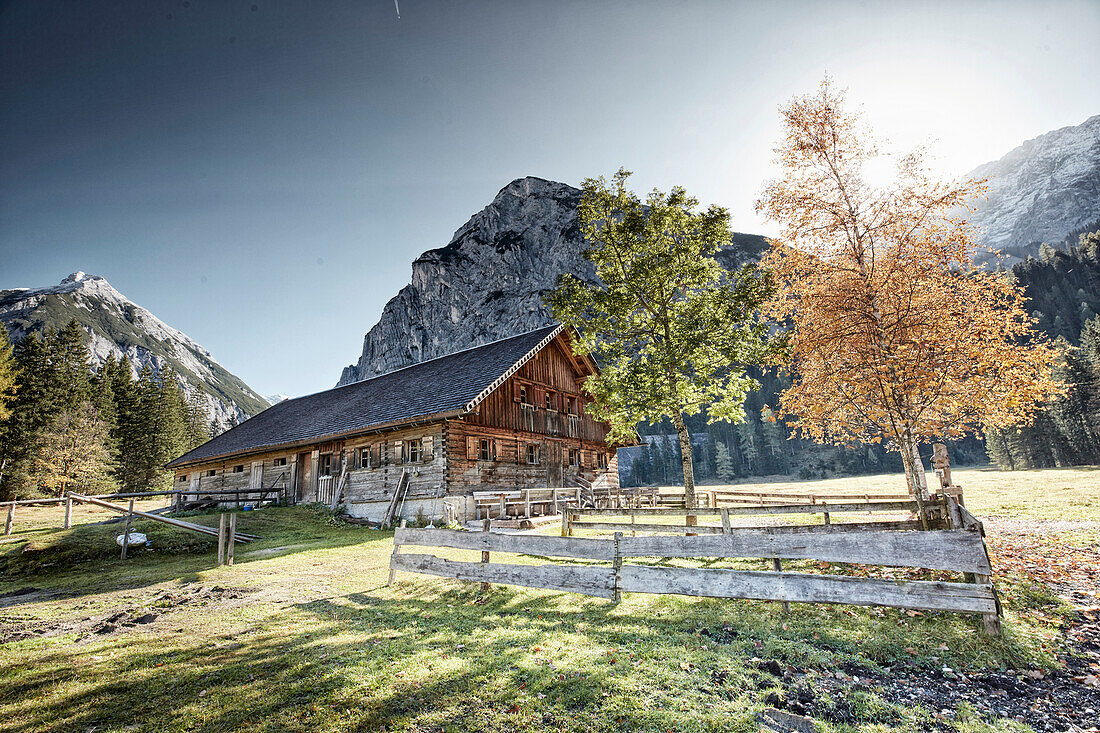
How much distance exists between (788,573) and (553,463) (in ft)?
70.8

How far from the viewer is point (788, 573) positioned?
19.8ft

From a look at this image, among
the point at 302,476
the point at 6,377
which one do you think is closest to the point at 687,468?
the point at 302,476

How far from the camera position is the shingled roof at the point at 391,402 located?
2219 centimetres

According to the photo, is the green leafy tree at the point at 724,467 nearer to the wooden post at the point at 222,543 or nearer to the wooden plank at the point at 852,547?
the wooden post at the point at 222,543

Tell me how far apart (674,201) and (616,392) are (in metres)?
7.62

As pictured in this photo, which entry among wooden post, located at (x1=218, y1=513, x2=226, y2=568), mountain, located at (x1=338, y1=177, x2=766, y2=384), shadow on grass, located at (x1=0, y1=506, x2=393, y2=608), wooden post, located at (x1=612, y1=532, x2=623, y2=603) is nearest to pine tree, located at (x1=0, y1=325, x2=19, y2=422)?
shadow on grass, located at (x1=0, y1=506, x2=393, y2=608)

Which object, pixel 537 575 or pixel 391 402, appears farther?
pixel 391 402

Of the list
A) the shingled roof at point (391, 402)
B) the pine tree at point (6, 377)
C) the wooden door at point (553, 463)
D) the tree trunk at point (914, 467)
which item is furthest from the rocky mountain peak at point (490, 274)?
the tree trunk at point (914, 467)

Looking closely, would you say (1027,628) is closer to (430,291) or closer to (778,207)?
(778,207)

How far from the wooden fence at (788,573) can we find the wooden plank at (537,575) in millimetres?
16

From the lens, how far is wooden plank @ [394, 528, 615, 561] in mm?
7898

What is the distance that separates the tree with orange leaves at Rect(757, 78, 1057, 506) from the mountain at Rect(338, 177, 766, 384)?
95559 millimetres

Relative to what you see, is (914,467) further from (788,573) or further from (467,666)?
(467,666)

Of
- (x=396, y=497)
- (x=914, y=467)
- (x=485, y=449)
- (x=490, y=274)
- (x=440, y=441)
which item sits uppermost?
(x=490, y=274)
